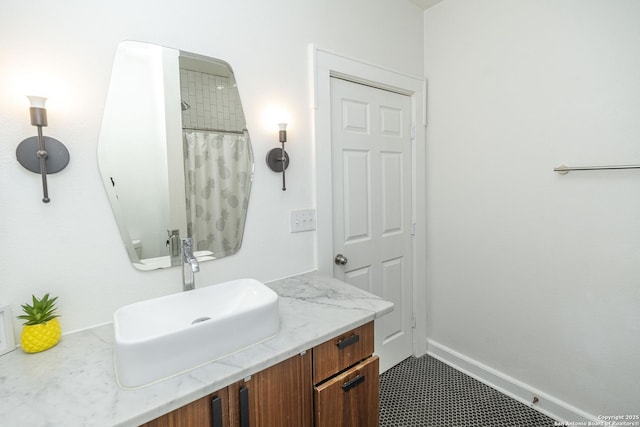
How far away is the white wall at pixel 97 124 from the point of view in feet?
3.34

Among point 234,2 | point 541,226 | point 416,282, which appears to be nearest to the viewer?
point 234,2

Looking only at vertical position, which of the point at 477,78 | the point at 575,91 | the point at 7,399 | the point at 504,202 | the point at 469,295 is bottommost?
the point at 469,295

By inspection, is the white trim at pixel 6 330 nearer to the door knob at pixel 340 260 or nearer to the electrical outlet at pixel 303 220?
the electrical outlet at pixel 303 220

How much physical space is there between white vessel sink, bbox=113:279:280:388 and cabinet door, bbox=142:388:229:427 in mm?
99

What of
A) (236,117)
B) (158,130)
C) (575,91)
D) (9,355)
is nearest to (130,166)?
(158,130)

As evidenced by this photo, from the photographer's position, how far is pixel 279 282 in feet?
5.26

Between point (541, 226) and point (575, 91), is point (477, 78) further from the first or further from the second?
point (541, 226)

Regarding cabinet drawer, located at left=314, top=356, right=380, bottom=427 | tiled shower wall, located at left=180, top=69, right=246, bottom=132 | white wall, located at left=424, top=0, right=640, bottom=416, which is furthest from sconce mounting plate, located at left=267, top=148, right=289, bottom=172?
white wall, located at left=424, top=0, right=640, bottom=416

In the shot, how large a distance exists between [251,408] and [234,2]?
5.36ft

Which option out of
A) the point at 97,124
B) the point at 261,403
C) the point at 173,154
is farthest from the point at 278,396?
the point at 97,124

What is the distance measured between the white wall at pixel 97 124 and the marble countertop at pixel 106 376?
0.65 feet

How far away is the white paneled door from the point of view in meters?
1.93

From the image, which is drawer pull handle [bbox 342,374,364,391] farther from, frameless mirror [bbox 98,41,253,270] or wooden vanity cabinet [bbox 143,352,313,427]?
frameless mirror [bbox 98,41,253,270]

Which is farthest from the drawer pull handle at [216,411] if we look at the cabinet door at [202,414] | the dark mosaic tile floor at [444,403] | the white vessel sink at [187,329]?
the dark mosaic tile floor at [444,403]
